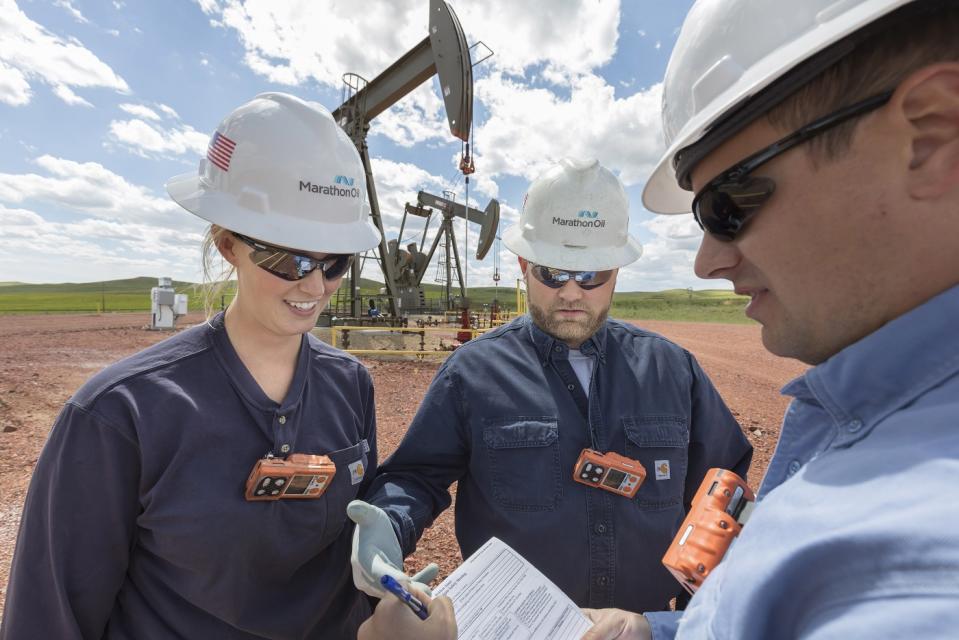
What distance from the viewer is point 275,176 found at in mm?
1725

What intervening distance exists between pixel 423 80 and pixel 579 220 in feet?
40.6

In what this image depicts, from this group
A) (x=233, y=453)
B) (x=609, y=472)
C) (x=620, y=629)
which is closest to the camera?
(x=620, y=629)

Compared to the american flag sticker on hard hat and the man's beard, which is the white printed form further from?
the american flag sticker on hard hat

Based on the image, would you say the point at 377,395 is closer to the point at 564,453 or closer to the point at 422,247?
the point at 564,453

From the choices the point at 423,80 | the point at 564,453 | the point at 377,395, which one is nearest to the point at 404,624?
the point at 564,453

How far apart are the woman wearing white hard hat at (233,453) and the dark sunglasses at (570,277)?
91cm

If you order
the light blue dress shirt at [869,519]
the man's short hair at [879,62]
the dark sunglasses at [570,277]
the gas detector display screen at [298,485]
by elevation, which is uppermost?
the man's short hair at [879,62]

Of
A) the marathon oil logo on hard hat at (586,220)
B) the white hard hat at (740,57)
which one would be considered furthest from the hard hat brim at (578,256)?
the white hard hat at (740,57)

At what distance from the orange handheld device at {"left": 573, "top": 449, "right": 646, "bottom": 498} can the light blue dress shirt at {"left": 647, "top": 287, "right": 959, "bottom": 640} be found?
1095mm

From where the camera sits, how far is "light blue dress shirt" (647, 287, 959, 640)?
0.50 m

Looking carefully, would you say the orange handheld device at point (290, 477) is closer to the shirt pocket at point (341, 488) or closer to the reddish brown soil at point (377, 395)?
the shirt pocket at point (341, 488)

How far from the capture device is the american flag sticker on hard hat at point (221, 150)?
1730mm

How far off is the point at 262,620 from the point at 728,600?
1644 mm

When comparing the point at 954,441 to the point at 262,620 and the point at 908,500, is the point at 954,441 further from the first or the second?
the point at 262,620
